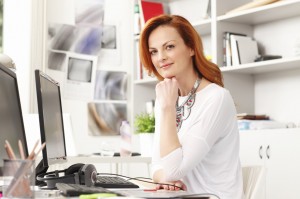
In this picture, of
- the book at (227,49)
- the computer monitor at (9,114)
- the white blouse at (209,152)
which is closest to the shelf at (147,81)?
the book at (227,49)

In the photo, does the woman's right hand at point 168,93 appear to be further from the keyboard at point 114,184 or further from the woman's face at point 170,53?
the keyboard at point 114,184

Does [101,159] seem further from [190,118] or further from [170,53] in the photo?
[190,118]

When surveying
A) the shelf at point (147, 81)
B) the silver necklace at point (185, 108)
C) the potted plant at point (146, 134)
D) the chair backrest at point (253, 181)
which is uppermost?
the shelf at point (147, 81)

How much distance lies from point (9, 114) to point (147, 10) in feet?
10.3

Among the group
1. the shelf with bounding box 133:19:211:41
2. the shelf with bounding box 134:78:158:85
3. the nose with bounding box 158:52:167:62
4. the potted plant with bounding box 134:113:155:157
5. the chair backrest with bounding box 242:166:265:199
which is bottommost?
the chair backrest with bounding box 242:166:265:199

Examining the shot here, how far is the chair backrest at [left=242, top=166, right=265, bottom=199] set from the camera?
7.05 ft

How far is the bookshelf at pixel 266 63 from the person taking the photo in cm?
396

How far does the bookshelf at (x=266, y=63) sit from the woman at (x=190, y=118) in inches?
56.7

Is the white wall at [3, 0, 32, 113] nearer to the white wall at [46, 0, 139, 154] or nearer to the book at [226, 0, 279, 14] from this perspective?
the white wall at [46, 0, 139, 154]

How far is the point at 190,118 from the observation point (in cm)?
231

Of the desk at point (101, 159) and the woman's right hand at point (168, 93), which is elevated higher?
the woman's right hand at point (168, 93)

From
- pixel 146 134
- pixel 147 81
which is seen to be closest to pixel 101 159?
pixel 146 134

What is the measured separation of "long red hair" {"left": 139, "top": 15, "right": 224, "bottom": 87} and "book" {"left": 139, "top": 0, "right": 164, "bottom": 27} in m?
2.27

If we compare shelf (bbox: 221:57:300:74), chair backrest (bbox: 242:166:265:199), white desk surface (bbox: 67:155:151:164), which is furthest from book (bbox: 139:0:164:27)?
chair backrest (bbox: 242:166:265:199)
